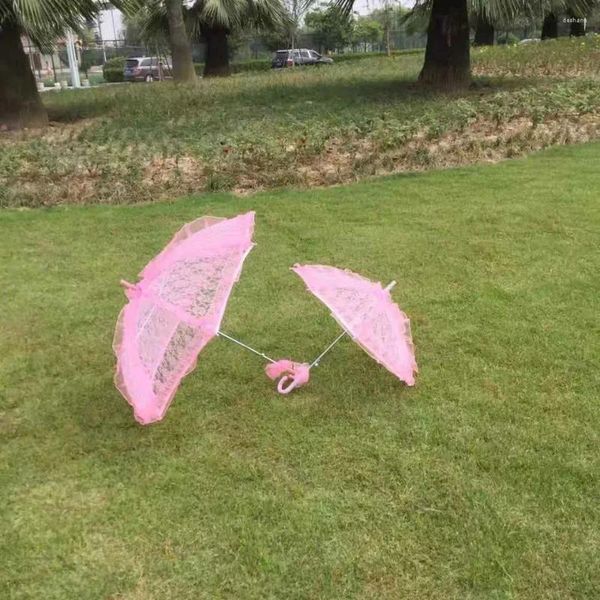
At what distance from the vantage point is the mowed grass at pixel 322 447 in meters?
2.10

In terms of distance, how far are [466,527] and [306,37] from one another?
42755 mm

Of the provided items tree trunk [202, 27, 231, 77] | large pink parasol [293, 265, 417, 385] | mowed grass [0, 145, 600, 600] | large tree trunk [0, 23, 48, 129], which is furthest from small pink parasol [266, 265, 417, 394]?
tree trunk [202, 27, 231, 77]

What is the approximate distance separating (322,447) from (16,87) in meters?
9.00

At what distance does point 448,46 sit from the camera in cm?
1036

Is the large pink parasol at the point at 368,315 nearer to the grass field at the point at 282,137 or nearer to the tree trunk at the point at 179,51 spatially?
the grass field at the point at 282,137

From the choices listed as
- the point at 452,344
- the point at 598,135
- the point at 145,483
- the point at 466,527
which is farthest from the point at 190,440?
the point at 598,135

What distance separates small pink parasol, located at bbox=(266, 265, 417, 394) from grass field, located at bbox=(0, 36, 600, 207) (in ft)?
11.9

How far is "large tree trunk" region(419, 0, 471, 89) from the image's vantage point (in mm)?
10136

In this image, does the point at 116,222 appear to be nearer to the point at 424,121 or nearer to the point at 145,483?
the point at 145,483

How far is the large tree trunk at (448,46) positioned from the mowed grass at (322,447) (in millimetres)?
6679

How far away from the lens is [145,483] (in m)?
2.48

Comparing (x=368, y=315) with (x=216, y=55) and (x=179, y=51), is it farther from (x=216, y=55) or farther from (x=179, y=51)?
(x=216, y=55)

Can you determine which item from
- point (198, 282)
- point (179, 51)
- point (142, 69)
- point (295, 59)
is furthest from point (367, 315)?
point (142, 69)

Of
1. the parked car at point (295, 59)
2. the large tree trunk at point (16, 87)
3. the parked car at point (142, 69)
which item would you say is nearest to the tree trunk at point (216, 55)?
the parked car at point (295, 59)
